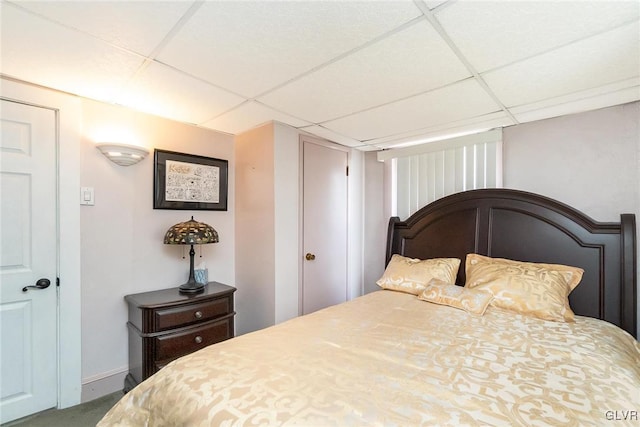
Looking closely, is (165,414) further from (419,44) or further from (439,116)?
(439,116)

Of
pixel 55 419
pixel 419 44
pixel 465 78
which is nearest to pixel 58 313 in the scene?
pixel 55 419

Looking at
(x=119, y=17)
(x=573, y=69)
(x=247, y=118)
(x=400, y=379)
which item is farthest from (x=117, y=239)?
(x=573, y=69)

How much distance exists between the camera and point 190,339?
86.9 inches

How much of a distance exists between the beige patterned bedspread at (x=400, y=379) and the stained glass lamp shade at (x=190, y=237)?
3.52ft

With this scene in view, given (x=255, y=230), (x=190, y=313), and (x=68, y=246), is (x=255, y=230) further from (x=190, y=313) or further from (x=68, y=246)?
(x=68, y=246)

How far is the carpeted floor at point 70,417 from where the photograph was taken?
185 cm

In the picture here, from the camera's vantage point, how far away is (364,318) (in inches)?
71.3

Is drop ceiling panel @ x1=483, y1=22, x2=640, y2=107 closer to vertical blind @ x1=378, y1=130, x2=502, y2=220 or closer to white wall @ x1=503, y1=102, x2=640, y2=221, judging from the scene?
white wall @ x1=503, y1=102, x2=640, y2=221

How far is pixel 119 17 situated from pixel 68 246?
5.51 feet

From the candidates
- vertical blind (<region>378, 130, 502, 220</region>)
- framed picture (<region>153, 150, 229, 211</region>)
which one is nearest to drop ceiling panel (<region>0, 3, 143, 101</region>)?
framed picture (<region>153, 150, 229, 211</region>)

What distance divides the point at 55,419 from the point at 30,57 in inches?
90.6

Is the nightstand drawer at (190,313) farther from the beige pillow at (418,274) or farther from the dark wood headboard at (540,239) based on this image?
the dark wood headboard at (540,239)

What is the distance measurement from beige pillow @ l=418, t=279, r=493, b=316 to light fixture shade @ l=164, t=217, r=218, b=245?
1.81 meters

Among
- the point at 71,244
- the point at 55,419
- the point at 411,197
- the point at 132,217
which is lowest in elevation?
the point at 55,419
